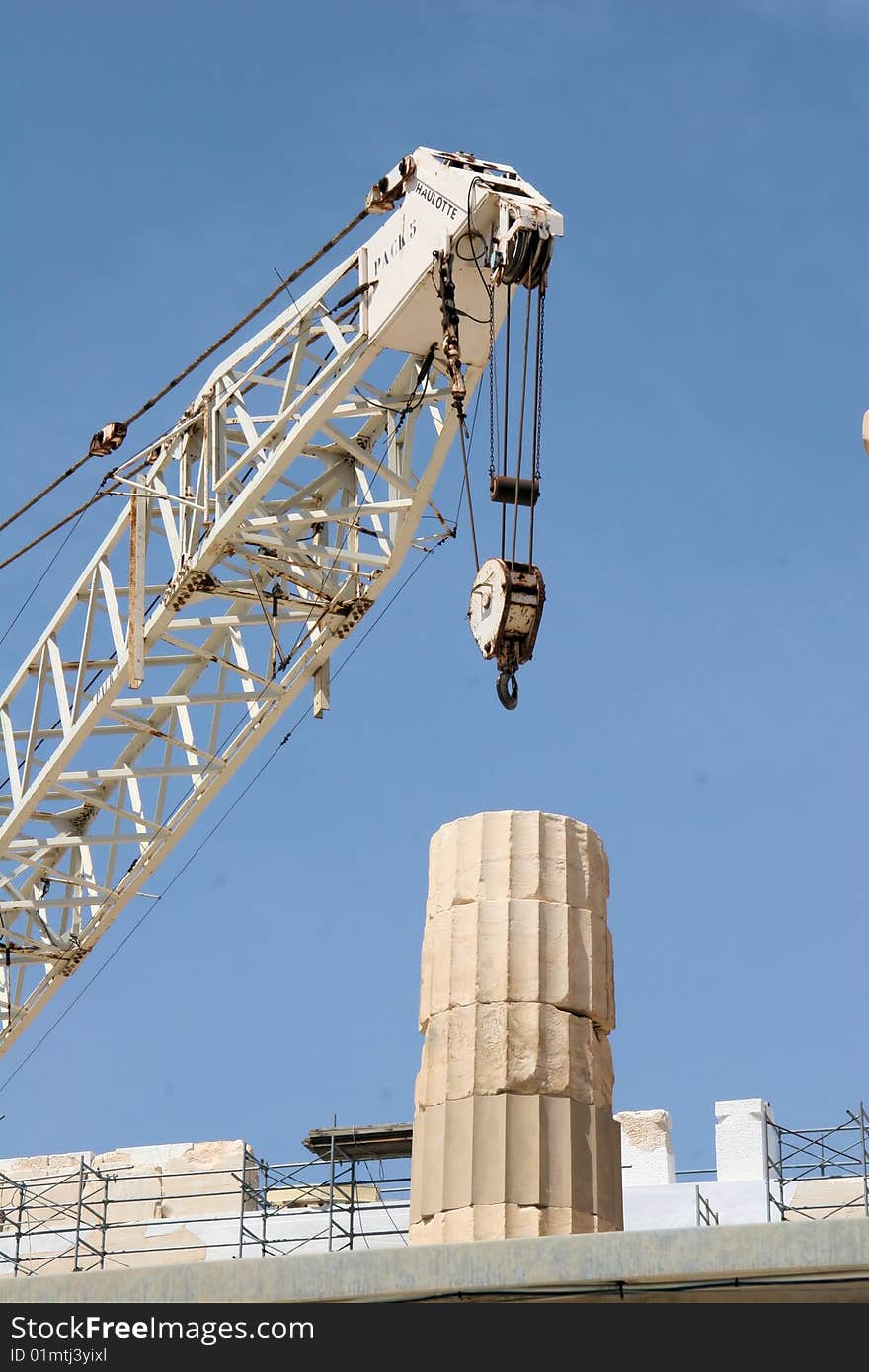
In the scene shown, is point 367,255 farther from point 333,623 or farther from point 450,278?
point 333,623

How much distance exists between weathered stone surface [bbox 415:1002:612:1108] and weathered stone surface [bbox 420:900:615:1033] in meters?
0.12

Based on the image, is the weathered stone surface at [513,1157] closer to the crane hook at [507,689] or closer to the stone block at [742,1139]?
the crane hook at [507,689]

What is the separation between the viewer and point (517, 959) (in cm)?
1906

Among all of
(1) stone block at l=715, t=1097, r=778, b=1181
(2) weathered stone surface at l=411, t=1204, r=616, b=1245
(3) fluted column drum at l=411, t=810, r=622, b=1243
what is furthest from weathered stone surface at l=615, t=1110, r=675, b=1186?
(2) weathered stone surface at l=411, t=1204, r=616, b=1245

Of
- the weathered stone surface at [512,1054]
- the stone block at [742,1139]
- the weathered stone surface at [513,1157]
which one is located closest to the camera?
the weathered stone surface at [513,1157]

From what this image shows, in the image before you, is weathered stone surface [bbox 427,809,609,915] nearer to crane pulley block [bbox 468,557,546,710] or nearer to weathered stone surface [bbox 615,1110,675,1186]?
crane pulley block [bbox 468,557,546,710]

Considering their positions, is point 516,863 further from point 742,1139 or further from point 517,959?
point 742,1139

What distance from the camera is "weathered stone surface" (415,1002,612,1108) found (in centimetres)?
1866

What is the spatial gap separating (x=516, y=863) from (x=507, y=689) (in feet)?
4.96

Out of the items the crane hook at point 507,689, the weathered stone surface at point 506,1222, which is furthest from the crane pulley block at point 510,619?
the weathered stone surface at point 506,1222

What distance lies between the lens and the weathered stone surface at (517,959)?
19000 millimetres

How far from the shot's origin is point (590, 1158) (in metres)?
18.7

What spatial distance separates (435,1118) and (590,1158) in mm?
1323

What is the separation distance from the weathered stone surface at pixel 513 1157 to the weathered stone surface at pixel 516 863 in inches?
72.0
